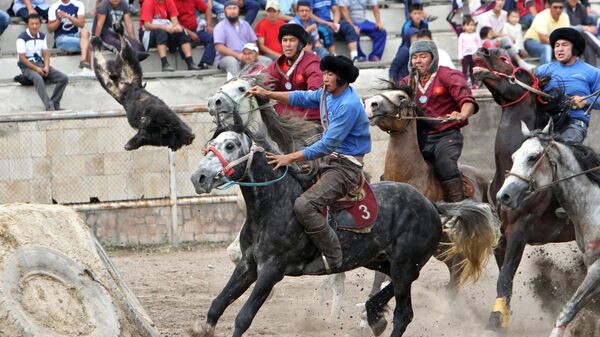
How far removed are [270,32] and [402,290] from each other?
834 centimetres

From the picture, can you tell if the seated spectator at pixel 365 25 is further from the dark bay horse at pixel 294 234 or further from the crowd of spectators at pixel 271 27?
the dark bay horse at pixel 294 234

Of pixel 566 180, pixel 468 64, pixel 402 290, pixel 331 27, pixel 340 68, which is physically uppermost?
pixel 340 68

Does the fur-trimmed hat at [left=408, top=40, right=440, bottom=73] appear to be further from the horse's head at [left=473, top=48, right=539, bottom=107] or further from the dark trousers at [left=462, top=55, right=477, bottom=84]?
the dark trousers at [left=462, top=55, right=477, bottom=84]

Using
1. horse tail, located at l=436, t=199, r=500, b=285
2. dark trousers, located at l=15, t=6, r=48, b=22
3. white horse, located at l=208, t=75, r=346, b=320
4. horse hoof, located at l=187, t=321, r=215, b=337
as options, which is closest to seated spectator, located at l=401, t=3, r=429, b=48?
dark trousers, located at l=15, t=6, r=48, b=22

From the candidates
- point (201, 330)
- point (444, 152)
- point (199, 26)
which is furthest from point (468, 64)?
point (201, 330)

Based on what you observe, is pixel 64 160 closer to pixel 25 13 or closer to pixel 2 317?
pixel 25 13

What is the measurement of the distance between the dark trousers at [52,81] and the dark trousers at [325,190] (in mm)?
7518

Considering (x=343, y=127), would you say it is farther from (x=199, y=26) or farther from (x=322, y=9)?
(x=322, y=9)

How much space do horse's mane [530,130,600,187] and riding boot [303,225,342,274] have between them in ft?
5.54

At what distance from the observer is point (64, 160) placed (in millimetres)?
13531

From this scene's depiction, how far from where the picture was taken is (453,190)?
9.84 m

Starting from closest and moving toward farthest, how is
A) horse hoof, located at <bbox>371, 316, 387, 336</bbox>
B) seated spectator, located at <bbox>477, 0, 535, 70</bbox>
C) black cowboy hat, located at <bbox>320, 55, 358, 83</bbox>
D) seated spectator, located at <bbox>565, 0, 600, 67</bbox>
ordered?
black cowboy hat, located at <bbox>320, 55, 358, 83</bbox> → horse hoof, located at <bbox>371, 316, 387, 336</bbox> → seated spectator, located at <bbox>477, 0, 535, 70</bbox> → seated spectator, located at <bbox>565, 0, 600, 67</bbox>

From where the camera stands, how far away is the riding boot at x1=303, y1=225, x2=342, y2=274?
7.91 meters

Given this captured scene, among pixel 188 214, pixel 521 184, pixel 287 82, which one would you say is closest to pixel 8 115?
pixel 188 214
